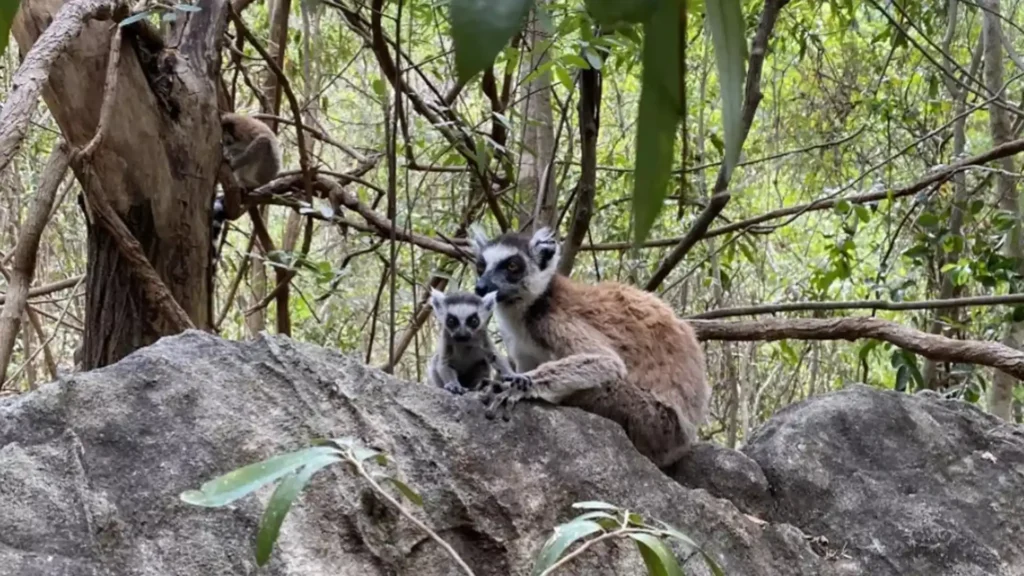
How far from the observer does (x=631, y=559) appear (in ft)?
8.91

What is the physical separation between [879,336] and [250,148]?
172 inches

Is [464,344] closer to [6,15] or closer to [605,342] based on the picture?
[605,342]

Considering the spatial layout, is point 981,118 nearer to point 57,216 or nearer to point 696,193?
point 696,193

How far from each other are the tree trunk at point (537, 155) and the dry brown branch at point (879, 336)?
1108mm

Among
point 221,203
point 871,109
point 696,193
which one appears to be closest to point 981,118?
point 871,109

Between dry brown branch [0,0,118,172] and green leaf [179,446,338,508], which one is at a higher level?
dry brown branch [0,0,118,172]

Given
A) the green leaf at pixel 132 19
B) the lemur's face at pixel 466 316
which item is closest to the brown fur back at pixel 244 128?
the lemur's face at pixel 466 316

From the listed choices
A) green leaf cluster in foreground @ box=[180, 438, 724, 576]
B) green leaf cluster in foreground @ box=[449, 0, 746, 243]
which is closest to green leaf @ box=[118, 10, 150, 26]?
green leaf cluster in foreground @ box=[180, 438, 724, 576]

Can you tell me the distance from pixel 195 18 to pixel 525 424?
2.02 metres

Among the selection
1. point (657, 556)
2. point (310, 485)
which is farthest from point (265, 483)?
point (310, 485)

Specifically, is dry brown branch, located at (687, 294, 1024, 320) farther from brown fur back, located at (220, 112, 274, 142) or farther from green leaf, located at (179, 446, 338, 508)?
green leaf, located at (179, 446, 338, 508)

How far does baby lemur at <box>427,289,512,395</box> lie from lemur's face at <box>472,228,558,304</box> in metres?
0.07

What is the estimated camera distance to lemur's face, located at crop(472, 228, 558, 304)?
13.5 feet

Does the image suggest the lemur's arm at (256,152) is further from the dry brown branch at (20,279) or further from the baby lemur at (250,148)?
the dry brown branch at (20,279)
